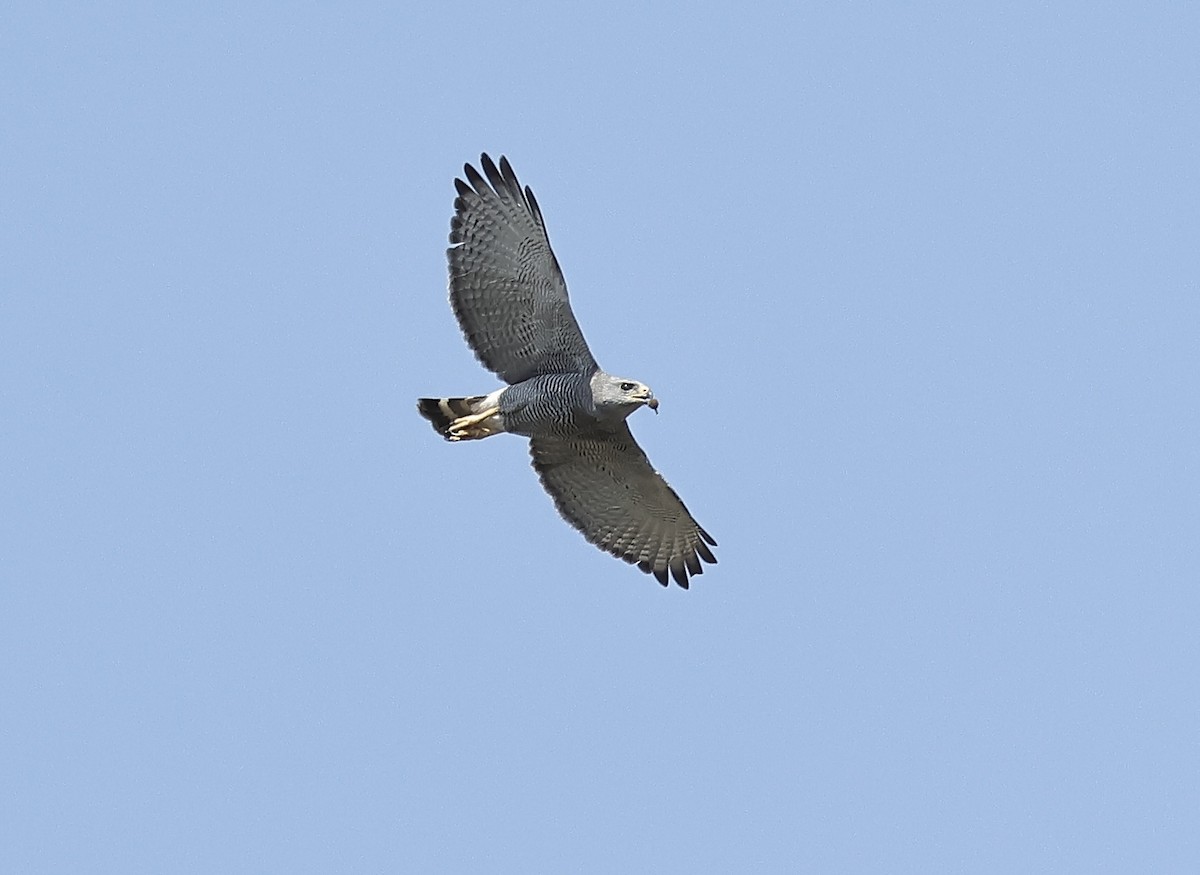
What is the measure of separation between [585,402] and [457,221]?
2009mm

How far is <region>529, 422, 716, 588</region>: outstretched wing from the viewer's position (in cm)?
2030

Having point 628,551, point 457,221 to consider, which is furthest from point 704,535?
point 457,221

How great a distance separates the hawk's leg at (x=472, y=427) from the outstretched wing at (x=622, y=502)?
24.2 inches

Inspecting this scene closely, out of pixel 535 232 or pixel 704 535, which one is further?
pixel 704 535

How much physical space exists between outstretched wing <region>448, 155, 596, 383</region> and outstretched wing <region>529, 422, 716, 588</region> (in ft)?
2.89

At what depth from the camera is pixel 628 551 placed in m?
21.1

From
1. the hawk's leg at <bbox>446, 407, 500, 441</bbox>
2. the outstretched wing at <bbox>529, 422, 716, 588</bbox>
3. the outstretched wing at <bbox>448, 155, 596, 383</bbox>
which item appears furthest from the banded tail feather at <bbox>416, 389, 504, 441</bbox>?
the outstretched wing at <bbox>529, 422, 716, 588</bbox>

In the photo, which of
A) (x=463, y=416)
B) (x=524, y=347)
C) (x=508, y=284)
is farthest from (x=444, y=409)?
(x=508, y=284)

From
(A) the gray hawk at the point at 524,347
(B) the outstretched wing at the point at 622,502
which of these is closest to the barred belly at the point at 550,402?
(A) the gray hawk at the point at 524,347

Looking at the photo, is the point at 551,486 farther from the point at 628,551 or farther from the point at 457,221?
the point at 457,221

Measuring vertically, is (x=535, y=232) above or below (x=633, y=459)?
above

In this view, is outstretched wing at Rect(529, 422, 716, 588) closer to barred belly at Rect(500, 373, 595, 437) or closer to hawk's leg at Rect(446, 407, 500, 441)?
barred belly at Rect(500, 373, 595, 437)

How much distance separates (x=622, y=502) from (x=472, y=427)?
1.82 metres

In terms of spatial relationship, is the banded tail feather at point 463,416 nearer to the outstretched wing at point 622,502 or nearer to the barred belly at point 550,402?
the barred belly at point 550,402
